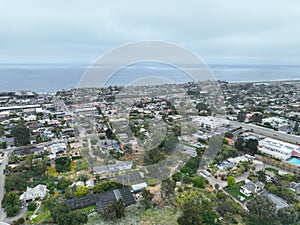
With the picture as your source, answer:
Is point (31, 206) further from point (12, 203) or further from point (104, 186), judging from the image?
point (104, 186)

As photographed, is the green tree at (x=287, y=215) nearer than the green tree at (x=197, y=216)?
No

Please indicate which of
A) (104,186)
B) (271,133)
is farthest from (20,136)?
(271,133)

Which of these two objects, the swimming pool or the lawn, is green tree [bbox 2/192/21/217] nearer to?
the lawn

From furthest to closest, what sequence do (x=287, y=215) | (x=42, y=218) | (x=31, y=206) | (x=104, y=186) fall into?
(x=104, y=186)
(x=31, y=206)
(x=42, y=218)
(x=287, y=215)

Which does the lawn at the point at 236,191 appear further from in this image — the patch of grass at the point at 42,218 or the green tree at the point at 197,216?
the patch of grass at the point at 42,218

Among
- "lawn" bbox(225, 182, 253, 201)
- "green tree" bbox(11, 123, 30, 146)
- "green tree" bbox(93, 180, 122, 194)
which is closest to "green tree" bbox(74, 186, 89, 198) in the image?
"green tree" bbox(93, 180, 122, 194)

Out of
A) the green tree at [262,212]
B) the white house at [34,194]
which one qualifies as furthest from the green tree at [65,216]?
the green tree at [262,212]

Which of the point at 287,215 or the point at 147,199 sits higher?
the point at 287,215

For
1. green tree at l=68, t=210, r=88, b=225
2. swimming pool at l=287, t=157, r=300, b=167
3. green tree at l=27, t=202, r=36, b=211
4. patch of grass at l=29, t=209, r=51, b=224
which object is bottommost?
patch of grass at l=29, t=209, r=51, b=224

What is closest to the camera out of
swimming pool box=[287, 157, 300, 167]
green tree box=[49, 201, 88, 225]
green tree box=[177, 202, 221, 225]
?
green tree box=[177, 202, 221, 225]
